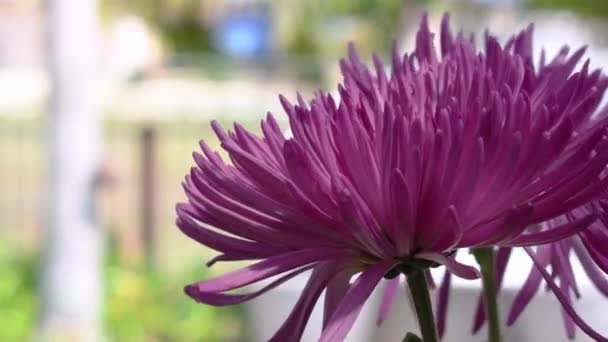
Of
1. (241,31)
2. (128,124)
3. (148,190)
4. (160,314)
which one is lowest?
(160,314)

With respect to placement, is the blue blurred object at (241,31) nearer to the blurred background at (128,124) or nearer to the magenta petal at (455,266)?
the blurred background at (128,124)

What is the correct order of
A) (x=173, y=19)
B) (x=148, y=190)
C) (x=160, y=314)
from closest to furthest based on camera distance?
(x=160, y=314), (x=148, y=190), (x=173, y=19)

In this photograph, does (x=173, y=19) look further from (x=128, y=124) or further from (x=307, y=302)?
(x=307, y=302)

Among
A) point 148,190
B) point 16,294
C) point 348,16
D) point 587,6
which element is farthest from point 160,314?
point 348,16

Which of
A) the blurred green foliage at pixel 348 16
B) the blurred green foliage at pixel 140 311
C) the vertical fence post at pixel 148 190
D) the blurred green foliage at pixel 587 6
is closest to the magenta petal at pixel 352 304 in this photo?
the blurred green foliage at pixel 140 311

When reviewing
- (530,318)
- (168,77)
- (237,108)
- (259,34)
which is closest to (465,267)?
(530,318)

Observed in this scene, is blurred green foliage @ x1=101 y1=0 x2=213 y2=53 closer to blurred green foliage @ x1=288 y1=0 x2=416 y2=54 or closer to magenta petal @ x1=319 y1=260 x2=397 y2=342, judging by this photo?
blurred green foliage @ x1=288 y1=0 x2=416 y2=54
